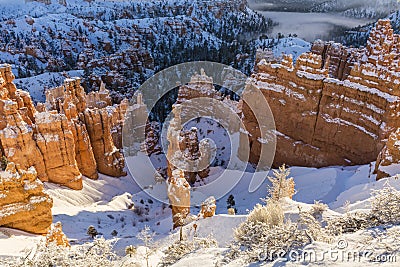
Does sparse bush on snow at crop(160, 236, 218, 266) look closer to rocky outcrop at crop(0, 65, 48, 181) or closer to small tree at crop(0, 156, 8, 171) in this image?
small tree at crop(0, 156, 8, 171)

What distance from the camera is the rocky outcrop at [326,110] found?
2178cm

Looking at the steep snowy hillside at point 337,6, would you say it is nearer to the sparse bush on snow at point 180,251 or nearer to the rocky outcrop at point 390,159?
the rocky outcrop at point 390,159

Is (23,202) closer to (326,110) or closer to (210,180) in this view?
(210,180)

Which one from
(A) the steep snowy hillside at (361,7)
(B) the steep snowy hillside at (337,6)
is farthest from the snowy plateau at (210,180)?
(B) the steep snowy hillside at (337,6)

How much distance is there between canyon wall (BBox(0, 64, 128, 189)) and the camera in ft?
69.3

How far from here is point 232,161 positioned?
1142 inches

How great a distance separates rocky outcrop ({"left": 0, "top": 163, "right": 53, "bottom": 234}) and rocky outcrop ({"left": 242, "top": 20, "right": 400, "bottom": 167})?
1759 centimetres

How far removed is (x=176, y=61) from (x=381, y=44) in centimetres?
4606

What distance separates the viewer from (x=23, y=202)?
1584 cm

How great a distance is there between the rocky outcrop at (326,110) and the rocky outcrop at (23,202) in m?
17.6

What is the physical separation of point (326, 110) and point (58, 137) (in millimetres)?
19419

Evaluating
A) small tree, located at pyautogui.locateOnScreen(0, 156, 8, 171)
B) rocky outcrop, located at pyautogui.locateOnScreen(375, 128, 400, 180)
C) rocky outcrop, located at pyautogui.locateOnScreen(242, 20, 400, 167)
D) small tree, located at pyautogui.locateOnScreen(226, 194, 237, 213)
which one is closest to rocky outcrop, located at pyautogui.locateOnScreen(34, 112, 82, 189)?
small tree, located at pyautogui.locateOnScreen(0, 156, 8, 171)

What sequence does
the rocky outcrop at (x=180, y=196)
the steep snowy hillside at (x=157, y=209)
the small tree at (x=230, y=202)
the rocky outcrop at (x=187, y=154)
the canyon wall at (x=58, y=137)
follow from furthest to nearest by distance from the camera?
the rocky outcrop at (x=187, y=154) < the small tree at (x=230, y=202) < the canyon wall at (x=58, y=137) < the rocky outcrop at (x=180, y=196) < the steep snowy hillside at (x=157, y=209)

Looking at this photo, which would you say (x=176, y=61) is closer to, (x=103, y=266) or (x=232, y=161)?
(x=232, y=161)
